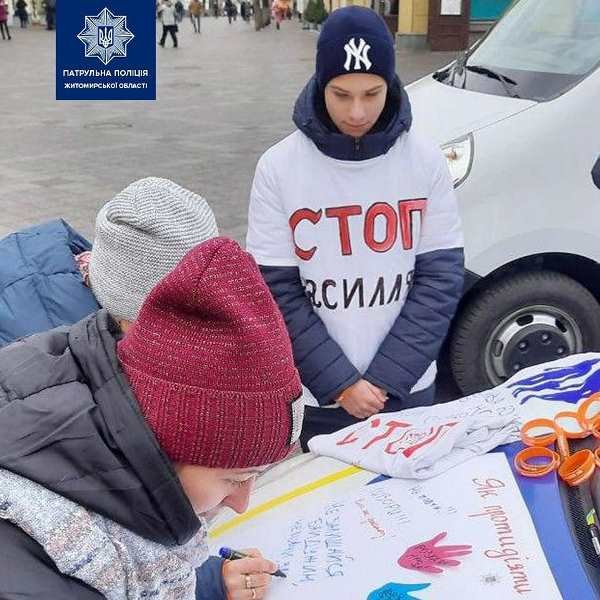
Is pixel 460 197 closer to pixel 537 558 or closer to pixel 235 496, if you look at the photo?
pixel 537 558

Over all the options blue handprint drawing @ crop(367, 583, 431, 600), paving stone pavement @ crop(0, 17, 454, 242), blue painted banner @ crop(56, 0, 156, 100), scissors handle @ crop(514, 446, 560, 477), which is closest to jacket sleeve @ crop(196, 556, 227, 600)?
blue handprint drawing @ crop(367, 583, 431, 600)

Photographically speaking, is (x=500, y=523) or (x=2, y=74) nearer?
(x=500, y=523)

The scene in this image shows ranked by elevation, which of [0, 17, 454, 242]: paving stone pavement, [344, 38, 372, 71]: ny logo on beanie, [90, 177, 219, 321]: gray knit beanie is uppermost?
[344, 38, 372, 71]: ny logo on beanie

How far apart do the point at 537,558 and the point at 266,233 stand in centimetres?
119

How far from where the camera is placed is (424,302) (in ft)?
8.27

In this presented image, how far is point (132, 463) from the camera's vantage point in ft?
3.59

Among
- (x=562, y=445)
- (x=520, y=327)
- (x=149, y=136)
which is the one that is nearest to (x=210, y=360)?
(x=562, y=445)

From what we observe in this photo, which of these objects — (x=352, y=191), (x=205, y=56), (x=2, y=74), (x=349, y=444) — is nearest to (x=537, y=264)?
(x=352, y=191)

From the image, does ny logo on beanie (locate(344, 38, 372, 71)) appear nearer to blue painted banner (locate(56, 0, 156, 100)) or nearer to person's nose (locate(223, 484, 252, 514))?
person's nose (locate(223, 484, 252, 514))

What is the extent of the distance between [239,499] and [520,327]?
9.03 feet

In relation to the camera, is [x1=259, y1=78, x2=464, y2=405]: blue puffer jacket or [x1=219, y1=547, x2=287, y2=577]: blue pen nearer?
[x1=219, y1=547, x2=287, y2=577]: blue pen

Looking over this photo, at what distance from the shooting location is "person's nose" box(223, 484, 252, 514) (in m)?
1.26

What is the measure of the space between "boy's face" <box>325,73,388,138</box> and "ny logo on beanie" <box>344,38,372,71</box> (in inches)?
1.1

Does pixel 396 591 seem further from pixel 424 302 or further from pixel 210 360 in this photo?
pixel 424 302
